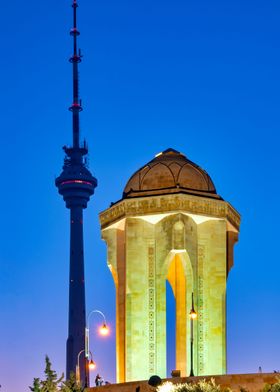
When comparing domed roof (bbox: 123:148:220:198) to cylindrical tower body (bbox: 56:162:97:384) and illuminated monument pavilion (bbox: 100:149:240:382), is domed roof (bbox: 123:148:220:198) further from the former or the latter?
cylindrical tower body (bbox: 56:162:97:384)

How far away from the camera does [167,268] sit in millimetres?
52625

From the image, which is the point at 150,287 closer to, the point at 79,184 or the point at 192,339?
the point at 192,339

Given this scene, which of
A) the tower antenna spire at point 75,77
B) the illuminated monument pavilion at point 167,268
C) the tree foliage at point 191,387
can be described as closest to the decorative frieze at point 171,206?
the illuminated monument pavilion at point 167,268

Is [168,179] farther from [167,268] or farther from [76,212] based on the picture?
[76,212]

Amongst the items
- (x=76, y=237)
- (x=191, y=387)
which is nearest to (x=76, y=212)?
(x=76, y=237)

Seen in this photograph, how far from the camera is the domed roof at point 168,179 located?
5353 cm

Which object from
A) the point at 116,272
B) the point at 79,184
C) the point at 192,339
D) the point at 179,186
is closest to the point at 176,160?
the point at 179,186

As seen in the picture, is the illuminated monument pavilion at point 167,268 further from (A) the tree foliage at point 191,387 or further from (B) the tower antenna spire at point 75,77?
(B) the tower antenna spire at point 75,77

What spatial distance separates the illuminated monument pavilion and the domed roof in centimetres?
5

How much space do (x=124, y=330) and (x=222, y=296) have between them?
491cm

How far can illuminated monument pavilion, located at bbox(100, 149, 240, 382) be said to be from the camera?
171 feet

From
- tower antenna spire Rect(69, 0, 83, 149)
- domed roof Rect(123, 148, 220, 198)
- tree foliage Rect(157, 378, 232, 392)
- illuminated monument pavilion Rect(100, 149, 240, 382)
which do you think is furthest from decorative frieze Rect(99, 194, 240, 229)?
tower antenna spire Rect(69, 0, 83, 149)

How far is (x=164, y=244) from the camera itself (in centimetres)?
5275

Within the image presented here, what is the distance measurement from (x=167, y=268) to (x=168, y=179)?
424cm
